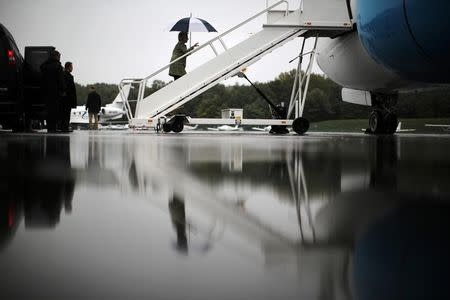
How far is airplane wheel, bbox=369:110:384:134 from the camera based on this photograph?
12.7 metres

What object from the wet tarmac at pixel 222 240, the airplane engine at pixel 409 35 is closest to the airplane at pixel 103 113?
the airplane engine at pixel 409 35

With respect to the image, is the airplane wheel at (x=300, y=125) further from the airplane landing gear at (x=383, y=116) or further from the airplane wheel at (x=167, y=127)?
the airplane wheel at (x=167, y=127)

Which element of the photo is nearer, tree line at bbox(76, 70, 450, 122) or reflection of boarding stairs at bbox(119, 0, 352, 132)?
reflection of boarding stairs at bbox(119, 0, 352, 132)

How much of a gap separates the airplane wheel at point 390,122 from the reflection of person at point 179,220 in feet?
37.7

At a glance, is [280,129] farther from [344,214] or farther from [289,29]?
[344,214]

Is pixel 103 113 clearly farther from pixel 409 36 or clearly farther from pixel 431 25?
pixel 431 25

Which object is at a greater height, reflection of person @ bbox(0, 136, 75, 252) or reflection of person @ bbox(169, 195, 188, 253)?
reflection of person @ bbox(0, 136, 75, 252)

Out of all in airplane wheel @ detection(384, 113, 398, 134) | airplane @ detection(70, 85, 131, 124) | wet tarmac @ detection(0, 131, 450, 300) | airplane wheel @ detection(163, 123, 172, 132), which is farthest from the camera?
airplane @ detection(70, 85, 131, 124)

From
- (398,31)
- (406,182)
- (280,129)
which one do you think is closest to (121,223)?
(406,182)

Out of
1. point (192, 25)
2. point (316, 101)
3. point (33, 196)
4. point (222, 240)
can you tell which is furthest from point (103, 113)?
point (222, 240)

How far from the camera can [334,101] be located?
53594 mm

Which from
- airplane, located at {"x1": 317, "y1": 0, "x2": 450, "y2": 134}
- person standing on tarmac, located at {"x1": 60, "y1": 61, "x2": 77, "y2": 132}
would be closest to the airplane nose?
airplane, located at {"x1": 317, "y1": 0, "x2": 450, "y2": 134}

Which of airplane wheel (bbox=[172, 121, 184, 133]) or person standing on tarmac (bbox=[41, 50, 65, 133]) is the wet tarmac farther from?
airplane wheel (bbox=[172, 121, 184, 133])

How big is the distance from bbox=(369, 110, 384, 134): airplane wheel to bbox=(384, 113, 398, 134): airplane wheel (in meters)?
0.13
